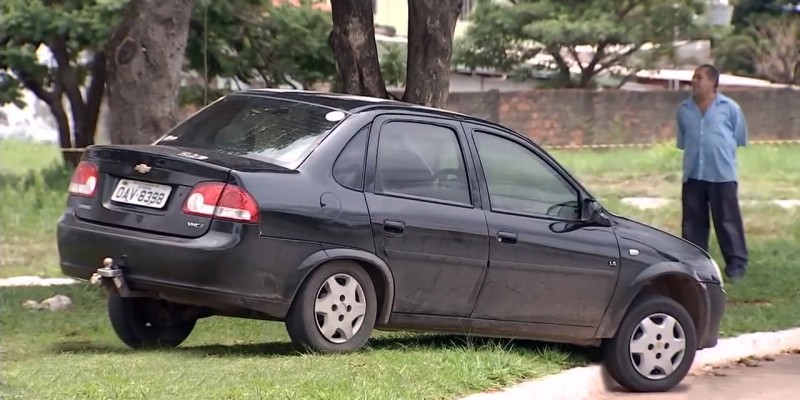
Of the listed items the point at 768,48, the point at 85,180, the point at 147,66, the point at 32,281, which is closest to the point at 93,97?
the point at 32,281

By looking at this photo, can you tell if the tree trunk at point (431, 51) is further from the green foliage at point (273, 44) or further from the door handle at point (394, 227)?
the green foliage at point (273, 44)

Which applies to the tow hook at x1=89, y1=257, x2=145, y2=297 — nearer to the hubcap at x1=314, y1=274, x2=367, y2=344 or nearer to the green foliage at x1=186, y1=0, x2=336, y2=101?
the hubcap at x1=314, y1=274, x2=367, y2=344

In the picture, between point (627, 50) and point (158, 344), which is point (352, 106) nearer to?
point (158, 344)

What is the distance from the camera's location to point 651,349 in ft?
23.7

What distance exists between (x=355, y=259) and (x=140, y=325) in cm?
154

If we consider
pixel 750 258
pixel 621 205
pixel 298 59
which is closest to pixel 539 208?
pixel 750 258

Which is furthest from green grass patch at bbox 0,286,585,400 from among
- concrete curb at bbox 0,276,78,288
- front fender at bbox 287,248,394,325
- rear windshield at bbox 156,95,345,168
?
concrete curb at bbox 0,276,78,288

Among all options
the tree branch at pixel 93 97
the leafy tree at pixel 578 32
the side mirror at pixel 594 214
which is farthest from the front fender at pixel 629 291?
the leafy tree at pixel 578 32

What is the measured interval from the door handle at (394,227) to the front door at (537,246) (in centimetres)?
56

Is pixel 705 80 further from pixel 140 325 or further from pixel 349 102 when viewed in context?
pixel 140 325

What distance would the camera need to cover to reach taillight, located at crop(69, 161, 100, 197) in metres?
6.50

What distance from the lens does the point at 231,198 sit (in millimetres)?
5945

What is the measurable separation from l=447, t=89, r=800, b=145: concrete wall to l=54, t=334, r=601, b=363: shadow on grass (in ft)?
58.4

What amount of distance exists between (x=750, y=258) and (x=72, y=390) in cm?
841
